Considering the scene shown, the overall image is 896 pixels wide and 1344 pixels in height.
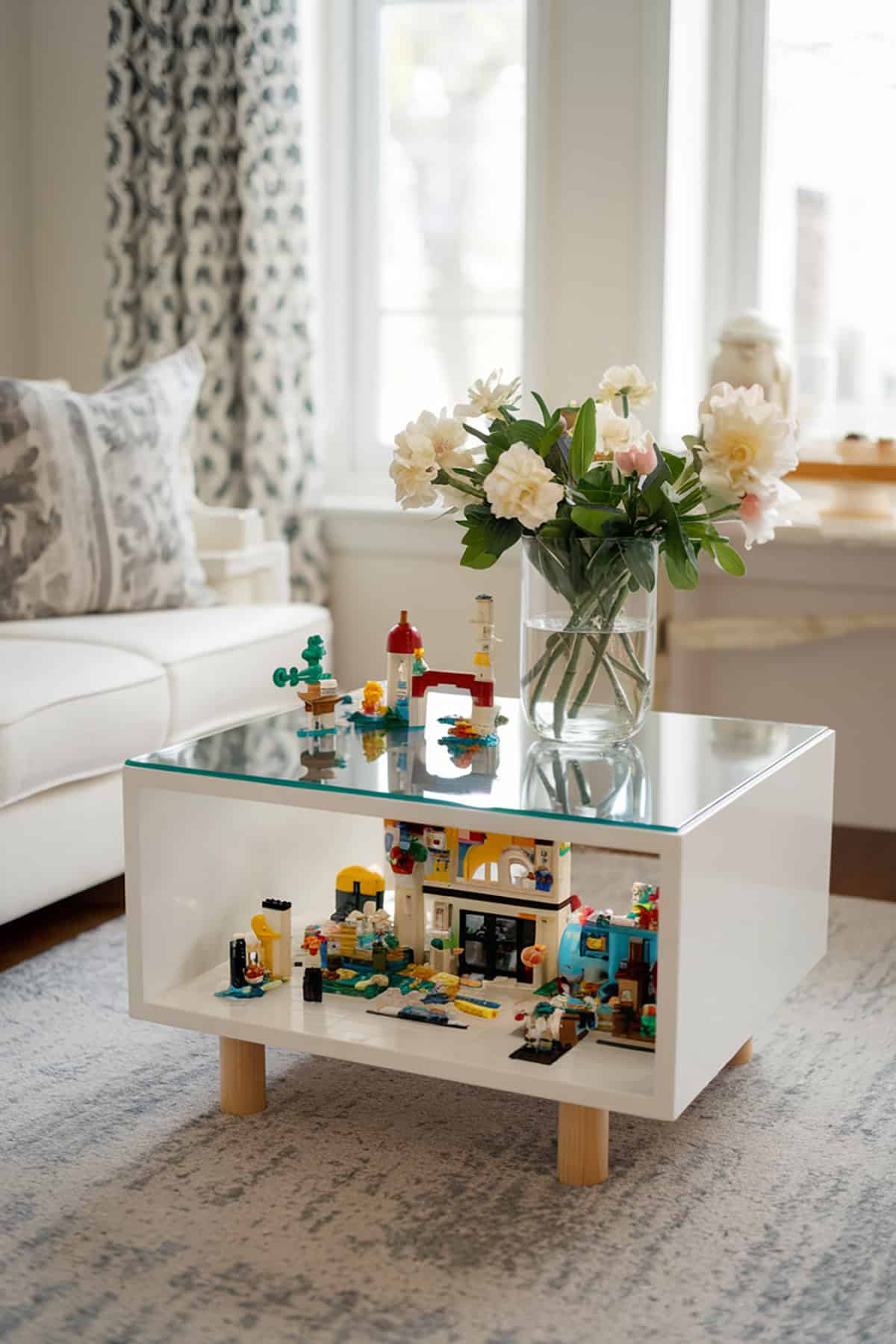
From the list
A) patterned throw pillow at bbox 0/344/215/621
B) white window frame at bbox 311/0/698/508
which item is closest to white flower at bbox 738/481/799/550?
patterned throw pillow at bbox 0/344/215/621

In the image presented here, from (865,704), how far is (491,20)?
1.97 meters

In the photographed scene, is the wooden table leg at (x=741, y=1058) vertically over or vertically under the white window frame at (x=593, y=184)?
under

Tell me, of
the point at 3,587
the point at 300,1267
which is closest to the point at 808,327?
the point at 3,587

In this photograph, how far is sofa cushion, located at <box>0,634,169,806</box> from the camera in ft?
8.37

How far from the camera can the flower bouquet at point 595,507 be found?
2012 mm

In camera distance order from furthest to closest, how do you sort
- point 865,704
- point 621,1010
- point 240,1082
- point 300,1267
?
point 865,704 < point 240,1082 < point 621,1010 < point 300,1267

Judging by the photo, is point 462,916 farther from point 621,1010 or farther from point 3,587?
point 3,587

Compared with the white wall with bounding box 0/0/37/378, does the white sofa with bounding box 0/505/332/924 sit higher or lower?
lower

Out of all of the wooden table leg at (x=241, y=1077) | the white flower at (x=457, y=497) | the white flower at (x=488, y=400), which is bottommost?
the wooden table leg at (x=241, y=1077)

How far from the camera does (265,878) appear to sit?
2.27 m

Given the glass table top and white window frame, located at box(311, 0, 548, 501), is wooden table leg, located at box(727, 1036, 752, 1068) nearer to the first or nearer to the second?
the glass table top

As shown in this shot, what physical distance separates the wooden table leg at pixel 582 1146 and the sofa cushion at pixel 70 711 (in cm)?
111

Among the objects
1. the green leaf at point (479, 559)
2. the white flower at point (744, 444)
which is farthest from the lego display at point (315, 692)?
the white flower at point (744, 444)

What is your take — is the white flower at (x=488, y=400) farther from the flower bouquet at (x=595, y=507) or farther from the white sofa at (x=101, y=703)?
the white sofa at (x=101, y=703)
